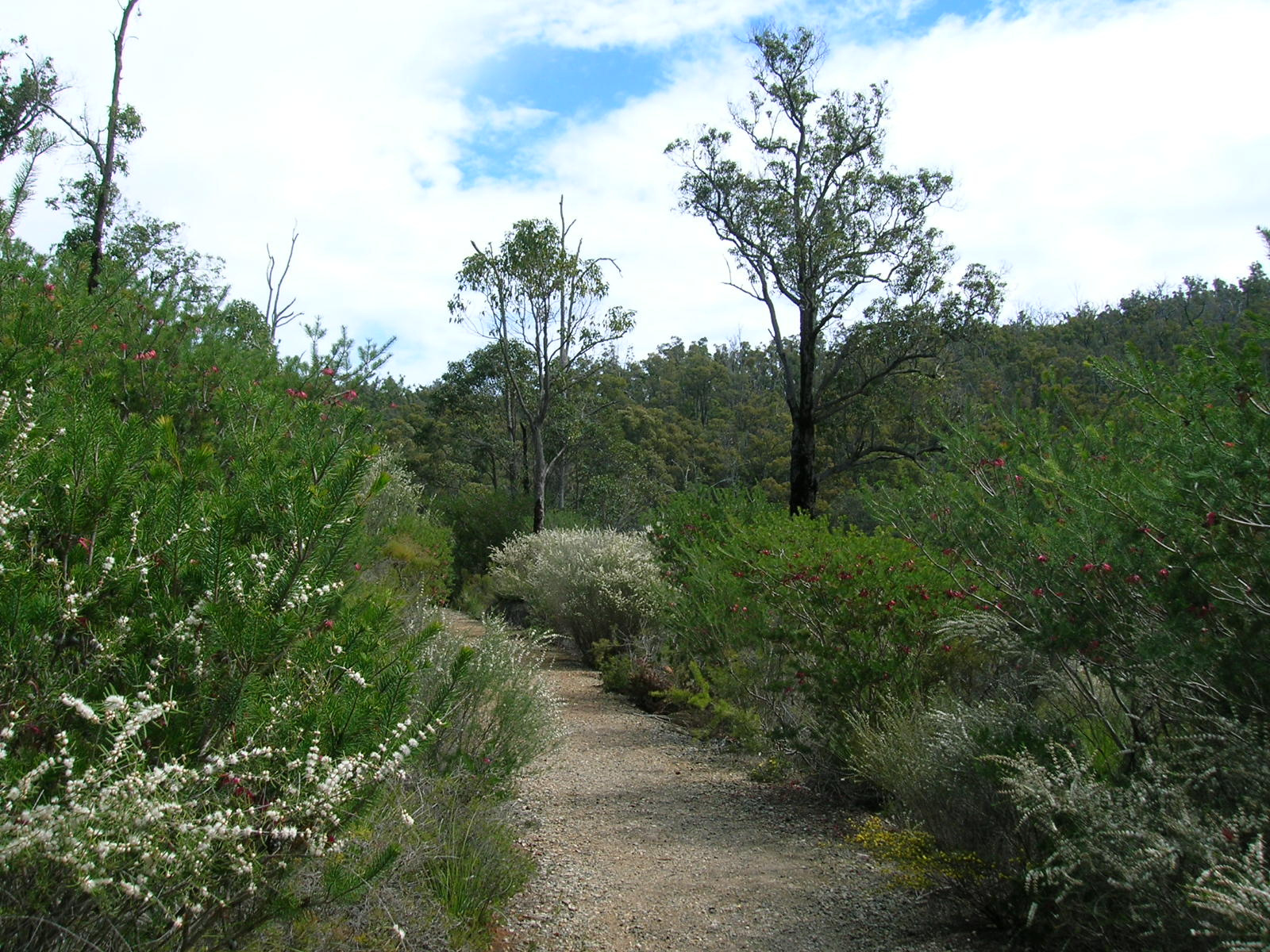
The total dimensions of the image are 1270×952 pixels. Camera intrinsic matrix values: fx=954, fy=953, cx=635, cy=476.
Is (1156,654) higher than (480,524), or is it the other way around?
(480,524)

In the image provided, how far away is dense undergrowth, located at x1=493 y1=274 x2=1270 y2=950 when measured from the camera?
279 centimetres

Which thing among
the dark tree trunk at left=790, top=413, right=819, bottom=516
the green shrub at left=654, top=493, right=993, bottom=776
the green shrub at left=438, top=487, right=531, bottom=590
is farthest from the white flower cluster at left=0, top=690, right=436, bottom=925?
the green shrub at left=438, top=487, right=531, bottom=590

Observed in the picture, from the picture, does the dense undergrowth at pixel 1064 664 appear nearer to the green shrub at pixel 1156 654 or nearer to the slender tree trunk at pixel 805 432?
the green shrub at pixel 1156 654

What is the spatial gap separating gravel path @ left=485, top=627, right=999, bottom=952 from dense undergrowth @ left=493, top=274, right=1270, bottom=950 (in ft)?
0.93

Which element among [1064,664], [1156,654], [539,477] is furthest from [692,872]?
[539,477]

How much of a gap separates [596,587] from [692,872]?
7.47 m

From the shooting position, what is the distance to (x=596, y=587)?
A: 1212cm

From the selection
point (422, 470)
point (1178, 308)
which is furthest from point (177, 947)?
point (1178, 308)

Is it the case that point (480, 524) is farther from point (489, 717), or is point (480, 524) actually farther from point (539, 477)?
point (489, 717)

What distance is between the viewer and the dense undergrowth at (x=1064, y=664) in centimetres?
279

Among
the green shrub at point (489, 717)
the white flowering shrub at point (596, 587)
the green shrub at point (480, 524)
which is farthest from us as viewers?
the green shrub at point (480, 524)

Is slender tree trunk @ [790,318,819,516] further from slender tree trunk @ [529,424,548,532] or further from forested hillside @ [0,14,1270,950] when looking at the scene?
forested hillside @ [0,14,1270,950]

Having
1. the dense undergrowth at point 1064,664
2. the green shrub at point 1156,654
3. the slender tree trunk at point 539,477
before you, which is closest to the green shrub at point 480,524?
the slender tree trunk at point 539,477

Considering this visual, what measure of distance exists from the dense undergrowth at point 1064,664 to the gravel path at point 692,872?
0.28 meters
